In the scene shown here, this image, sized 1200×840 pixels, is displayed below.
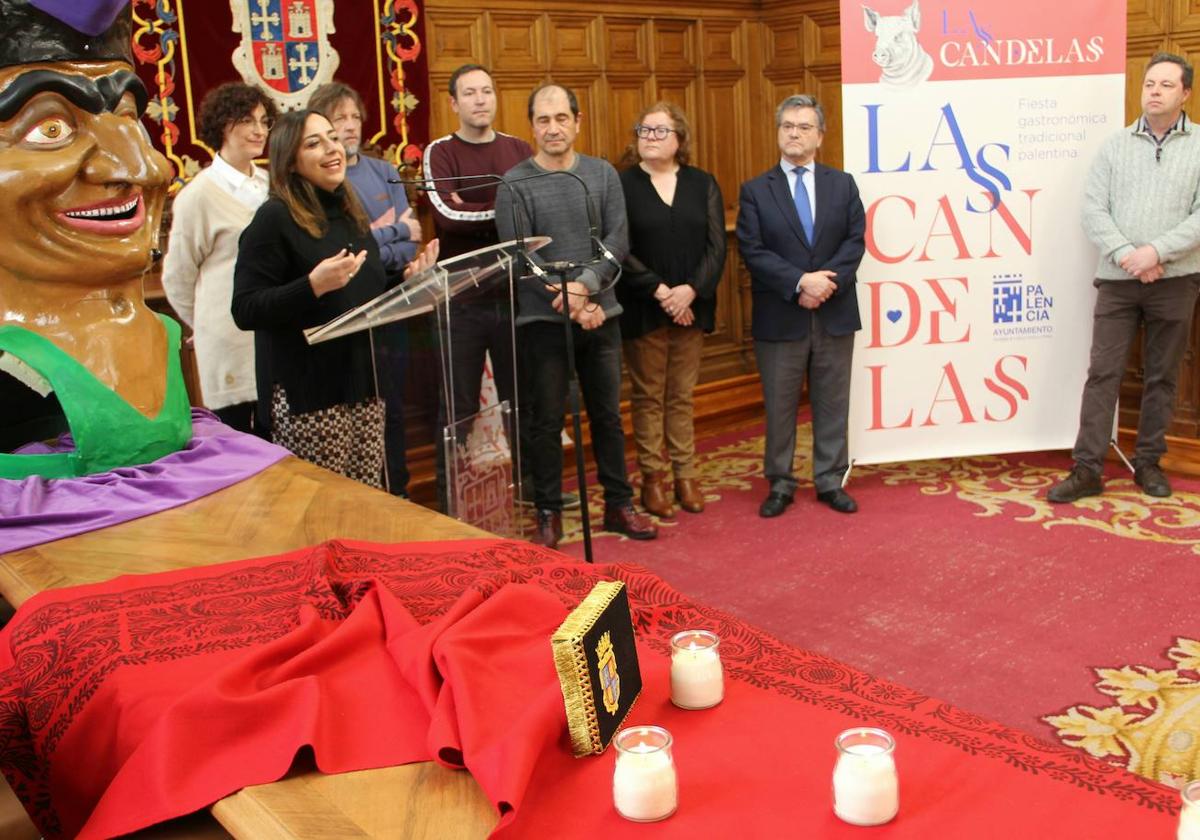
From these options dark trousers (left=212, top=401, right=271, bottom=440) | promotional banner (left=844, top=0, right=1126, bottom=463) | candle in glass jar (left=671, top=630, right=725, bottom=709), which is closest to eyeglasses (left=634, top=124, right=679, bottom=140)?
promotional banner (left=844, top=0, right=1126, bottom=463)

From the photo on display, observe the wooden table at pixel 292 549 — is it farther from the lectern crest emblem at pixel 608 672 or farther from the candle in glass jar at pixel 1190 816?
the candle in glass jar at pixel 1190 816

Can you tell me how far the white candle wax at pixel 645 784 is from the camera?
142 cm

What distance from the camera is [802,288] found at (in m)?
4.52

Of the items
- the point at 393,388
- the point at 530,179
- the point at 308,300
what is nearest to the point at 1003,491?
the point at 530,179

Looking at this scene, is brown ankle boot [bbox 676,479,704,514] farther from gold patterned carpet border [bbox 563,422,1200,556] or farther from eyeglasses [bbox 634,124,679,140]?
eyeglasses [bbox 634,124,679,140]

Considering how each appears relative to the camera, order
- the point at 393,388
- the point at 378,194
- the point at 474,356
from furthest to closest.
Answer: the point at 378,194
the point at 393,388
the point at 474,356

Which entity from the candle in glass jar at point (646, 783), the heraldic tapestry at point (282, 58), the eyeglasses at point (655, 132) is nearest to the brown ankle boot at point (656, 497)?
the eyeglasses at point (655, 132)

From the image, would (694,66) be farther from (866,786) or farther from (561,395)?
(866,786)

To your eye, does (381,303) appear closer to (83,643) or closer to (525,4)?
(83,643)

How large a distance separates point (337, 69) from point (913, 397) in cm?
272

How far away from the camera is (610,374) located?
4395 mm

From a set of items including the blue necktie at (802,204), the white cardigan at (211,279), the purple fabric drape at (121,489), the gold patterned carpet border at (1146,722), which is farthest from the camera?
the blue necktie at (802,204)

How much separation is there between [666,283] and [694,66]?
241 centimetres

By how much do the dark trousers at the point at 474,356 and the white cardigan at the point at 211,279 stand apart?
2.28 ft
